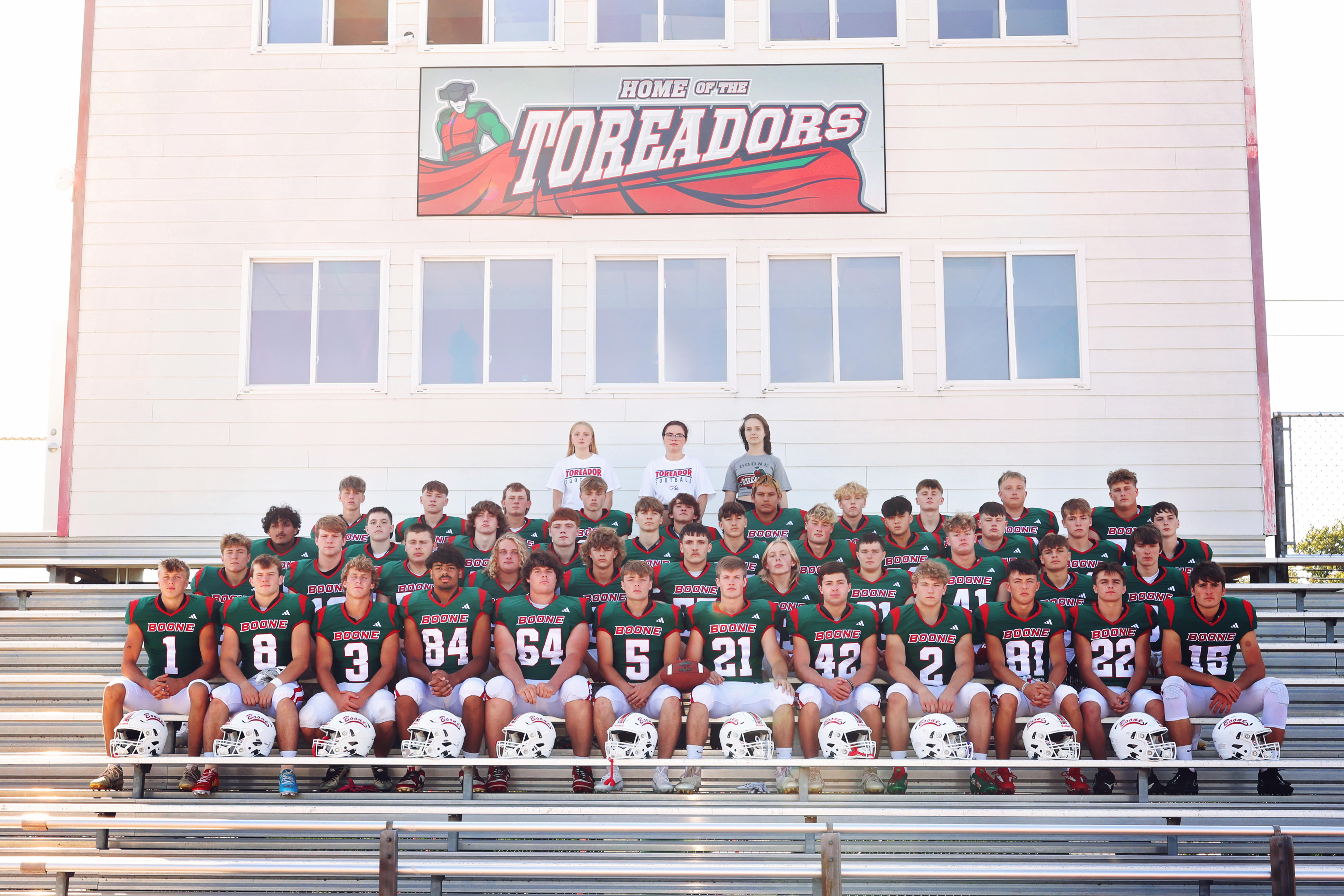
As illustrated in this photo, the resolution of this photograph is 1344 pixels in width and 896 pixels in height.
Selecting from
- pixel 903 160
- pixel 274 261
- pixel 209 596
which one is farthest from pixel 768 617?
pixel 274 261

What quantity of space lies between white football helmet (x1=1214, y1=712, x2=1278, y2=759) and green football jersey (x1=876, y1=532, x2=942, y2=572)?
2239mm

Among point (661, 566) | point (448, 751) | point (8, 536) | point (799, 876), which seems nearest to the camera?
point (799, 876)

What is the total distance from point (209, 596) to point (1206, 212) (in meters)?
9.05

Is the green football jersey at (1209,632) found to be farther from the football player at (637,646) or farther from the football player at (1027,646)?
the football player at (637,646)

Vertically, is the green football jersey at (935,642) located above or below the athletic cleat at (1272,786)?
above

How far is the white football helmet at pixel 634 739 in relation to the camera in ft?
22.5

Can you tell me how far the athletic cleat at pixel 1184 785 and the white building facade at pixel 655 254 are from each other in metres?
3.56

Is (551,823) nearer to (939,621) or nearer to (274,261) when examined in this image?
(939,621)

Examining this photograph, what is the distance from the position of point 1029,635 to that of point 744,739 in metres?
2.02

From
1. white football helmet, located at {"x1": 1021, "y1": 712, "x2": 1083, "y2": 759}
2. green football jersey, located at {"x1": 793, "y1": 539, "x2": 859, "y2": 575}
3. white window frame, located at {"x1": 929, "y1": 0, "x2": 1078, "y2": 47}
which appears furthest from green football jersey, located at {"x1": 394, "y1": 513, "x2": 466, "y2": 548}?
white window frame, located at {"x1": 929, "y1": 0, "x2": 1078, "y2": 47}

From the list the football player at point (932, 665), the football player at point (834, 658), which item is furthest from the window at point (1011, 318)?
the football player at point (834, 658)

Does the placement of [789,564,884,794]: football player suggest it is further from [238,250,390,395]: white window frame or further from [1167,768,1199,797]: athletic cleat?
[238,250,390,395]: white window frame

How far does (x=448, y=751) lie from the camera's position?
688 centimetres

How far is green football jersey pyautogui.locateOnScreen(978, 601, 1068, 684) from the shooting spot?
7.45 metres
